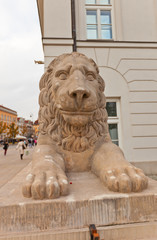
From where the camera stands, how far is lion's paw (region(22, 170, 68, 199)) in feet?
3.66

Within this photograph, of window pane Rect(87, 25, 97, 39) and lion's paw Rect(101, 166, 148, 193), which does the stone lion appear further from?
window pane Rect(87, 25, 97, 39)

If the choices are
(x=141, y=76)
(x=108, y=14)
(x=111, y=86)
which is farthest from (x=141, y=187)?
(x=108, y=14)

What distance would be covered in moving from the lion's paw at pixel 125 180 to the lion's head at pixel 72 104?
0.60m

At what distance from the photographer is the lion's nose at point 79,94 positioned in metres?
1.55

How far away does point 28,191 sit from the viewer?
1155mm

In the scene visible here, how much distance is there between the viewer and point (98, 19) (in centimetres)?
596

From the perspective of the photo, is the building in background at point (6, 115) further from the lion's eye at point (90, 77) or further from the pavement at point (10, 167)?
the lion's eye at point (90, 77)

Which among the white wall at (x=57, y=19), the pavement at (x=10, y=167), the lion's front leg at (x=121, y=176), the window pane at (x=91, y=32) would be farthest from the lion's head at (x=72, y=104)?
the window pane at (x=91, y=32)

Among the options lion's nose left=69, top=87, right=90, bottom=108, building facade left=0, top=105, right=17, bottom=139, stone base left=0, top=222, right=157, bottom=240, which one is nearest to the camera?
stone base left=0, top=222, right=157, bottom=240

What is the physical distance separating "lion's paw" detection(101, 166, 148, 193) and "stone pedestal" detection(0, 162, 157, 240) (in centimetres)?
4

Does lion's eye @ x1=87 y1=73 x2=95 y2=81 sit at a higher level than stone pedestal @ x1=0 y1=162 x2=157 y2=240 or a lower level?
higher

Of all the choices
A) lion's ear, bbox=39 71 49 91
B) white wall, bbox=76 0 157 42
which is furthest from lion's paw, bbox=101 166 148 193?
white wall, bbox=76 0 157 42

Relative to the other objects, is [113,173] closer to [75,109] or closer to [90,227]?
[90,227]

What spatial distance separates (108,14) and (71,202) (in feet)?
22.3
